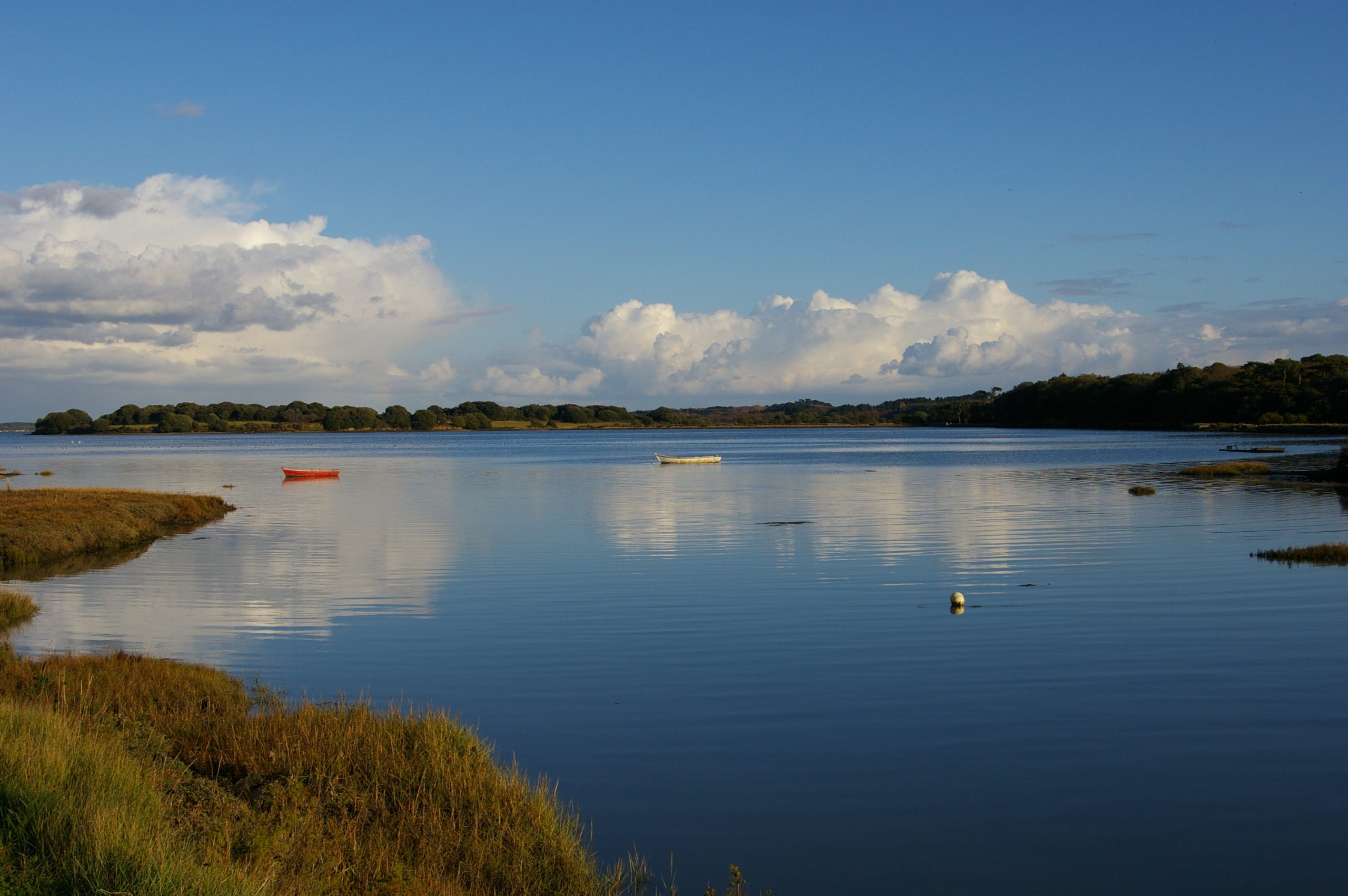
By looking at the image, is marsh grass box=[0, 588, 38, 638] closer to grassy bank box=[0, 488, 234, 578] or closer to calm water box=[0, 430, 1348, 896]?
calm water box=[0, 430, 1348, 896]

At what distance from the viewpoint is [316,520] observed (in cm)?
4353

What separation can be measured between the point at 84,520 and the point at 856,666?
93.6 feet

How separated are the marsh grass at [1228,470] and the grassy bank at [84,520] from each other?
2078 inches

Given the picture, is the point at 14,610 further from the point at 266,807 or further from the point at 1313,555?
the point at 1313,555

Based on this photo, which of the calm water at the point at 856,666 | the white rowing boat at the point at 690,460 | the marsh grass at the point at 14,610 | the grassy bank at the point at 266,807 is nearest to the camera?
the grassy bank at the point at 266,807

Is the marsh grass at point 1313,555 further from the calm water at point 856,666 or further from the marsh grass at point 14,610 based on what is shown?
the marsh grass at point 14,610

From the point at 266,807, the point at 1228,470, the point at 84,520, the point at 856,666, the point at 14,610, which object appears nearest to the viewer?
the point at 266,807

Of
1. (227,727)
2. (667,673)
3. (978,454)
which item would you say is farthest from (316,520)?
(978,454)

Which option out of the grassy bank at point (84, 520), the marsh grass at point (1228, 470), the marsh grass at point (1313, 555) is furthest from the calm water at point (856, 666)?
the marsh grass at point (1228, 470)

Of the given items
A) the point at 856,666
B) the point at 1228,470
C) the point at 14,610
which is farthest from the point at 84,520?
the point at 1228,470

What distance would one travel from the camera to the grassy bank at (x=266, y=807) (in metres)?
6.59

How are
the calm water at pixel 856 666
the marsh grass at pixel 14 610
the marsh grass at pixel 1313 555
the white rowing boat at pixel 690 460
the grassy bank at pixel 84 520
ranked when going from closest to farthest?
the calm water at pixel 856 666, the marsh grass at pixel 14 610, the marsh grass at pixel 1313 555, the grassy bank at pixel 84 520, the white rowing boat at pixel 690 460

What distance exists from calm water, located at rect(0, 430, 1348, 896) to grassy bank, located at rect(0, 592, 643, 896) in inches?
46.7

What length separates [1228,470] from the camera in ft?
205
